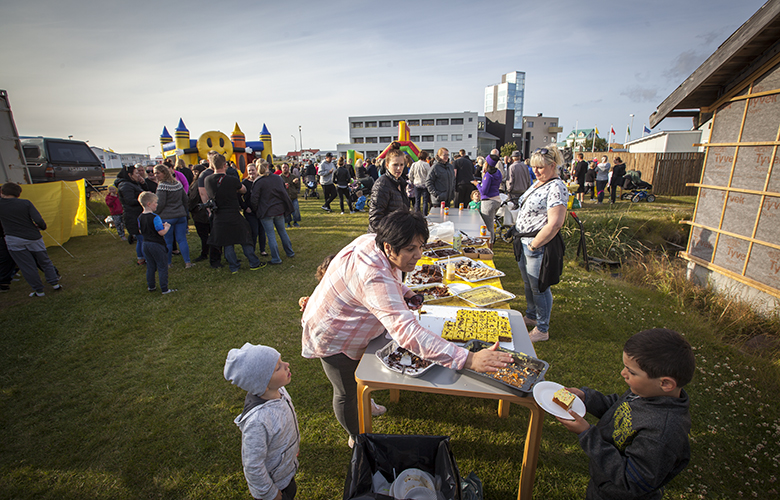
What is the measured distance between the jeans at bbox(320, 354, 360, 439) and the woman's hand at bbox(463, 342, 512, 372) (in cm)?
77

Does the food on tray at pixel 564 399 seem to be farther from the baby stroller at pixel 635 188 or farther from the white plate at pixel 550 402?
the baby stroller at pixel 635 188

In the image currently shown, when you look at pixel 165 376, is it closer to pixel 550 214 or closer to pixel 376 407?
pixel 376 407

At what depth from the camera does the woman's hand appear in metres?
1.78

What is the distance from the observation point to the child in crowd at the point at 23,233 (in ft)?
16.5

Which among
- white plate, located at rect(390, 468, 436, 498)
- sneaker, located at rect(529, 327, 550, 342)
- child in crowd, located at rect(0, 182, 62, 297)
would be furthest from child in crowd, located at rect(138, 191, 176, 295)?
sneaker, located at rect(529, 327, 550, 342)

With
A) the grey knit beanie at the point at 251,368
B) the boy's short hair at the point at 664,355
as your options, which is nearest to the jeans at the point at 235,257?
the grey knit beanie at the point at 251,368

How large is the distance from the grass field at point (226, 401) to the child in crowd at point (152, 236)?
1.14 ft

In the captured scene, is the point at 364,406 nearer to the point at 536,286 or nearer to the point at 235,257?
the point at 536,286

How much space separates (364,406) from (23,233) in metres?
6.36

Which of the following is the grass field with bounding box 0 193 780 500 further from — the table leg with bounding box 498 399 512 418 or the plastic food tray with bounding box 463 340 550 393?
the plastic food tray with bounding box 463 340 550 393

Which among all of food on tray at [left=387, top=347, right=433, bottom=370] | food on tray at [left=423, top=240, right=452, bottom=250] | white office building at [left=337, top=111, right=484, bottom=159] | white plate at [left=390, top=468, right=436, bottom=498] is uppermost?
white office building at [left=337, top=111, right=484, bottom=159]

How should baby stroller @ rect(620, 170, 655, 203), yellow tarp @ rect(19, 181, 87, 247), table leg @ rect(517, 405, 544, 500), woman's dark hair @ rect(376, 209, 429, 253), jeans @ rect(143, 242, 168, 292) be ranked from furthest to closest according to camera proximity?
baby stroller @ rect(620, 170, 655, 203) < yellow tarp @ rect(19, 181, 87, 247) < jeans @ rect(143, 242, 168, 292) < table leg @ rect(517, 405, 544, 500) < woman's dark hair @ rect(376, 209, 429, 253)

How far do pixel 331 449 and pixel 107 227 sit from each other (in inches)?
450

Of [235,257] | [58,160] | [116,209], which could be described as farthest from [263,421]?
[58,160]
